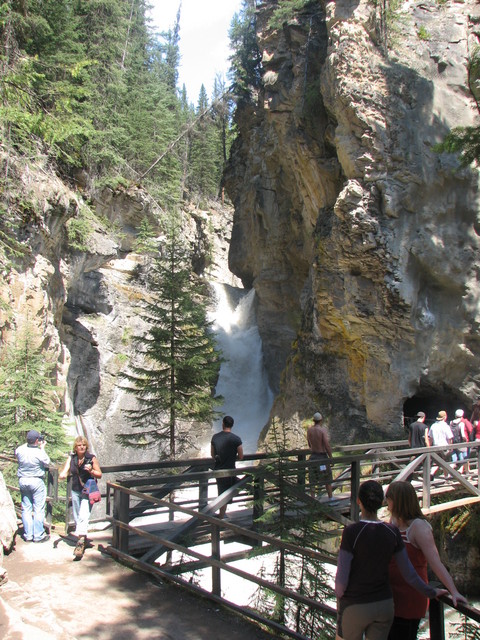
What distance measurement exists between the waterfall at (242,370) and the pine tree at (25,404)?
12.1m

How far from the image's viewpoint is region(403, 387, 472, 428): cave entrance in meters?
17.1

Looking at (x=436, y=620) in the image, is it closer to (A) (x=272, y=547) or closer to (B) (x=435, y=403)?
(A) (x=272, y=547)

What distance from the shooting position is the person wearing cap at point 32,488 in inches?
280

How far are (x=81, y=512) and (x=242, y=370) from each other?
21.4 metres

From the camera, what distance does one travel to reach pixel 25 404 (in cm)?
1020

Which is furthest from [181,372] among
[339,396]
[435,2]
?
[435,2]

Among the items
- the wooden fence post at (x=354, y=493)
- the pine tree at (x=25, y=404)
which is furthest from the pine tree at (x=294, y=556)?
the pine tree at (x=25, y=404)

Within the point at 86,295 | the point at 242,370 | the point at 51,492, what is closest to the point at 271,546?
the point at 51,492

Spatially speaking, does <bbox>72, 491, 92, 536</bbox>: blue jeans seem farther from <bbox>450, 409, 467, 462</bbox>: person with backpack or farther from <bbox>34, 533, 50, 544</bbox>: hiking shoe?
<bbox>450, 409, 467, 462</bbox>: person with backpack

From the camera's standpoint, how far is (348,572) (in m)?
3.10

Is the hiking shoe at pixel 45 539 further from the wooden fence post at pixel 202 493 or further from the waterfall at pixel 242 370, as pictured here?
the waterfall at pixel 242 370

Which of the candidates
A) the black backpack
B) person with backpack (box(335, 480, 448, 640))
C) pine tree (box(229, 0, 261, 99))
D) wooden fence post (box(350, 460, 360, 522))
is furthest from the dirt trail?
pine tree (box(229, 0, 261, 99))

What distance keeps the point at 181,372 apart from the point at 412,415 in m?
11.0

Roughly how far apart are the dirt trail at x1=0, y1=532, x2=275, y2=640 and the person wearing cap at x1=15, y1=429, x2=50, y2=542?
Result: 2.36 feet
